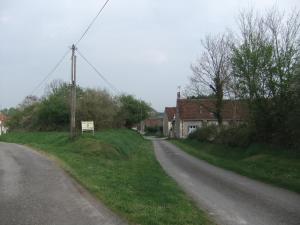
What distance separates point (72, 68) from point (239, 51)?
11167 millimetres

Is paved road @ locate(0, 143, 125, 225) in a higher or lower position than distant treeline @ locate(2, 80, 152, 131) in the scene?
lower

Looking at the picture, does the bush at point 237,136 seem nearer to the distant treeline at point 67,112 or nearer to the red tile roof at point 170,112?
the distant treeline at point 67,112

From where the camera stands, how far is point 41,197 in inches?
457

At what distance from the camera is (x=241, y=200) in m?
13.5

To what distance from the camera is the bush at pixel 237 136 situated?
3328 centimetres

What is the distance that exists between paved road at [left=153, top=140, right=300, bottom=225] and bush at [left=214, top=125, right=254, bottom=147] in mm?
12849

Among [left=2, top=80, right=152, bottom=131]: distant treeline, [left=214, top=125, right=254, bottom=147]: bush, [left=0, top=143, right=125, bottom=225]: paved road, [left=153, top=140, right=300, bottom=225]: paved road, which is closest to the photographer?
[left=0, top=143, right=125, bottom=225]: paved road

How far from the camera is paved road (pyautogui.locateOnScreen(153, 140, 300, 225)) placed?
1051 cm

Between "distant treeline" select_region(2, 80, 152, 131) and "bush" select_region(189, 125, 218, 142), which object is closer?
"bush" select_region(189, 125, 218, 142)

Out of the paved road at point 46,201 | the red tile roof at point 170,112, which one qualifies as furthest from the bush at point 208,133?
the red tile roof at point 170,112

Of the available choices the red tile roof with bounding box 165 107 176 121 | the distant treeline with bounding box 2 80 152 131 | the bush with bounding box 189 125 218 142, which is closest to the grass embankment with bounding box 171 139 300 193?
the bush with bounding box 189 125 218 142

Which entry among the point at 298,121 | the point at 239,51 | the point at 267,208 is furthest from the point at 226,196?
the point at 239,51

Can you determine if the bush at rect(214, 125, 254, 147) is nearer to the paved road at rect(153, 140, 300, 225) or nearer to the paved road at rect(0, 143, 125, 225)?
the paved road at rect(153, 140, 300, 225)

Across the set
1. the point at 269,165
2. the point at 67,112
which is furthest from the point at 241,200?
the point at 67,112
